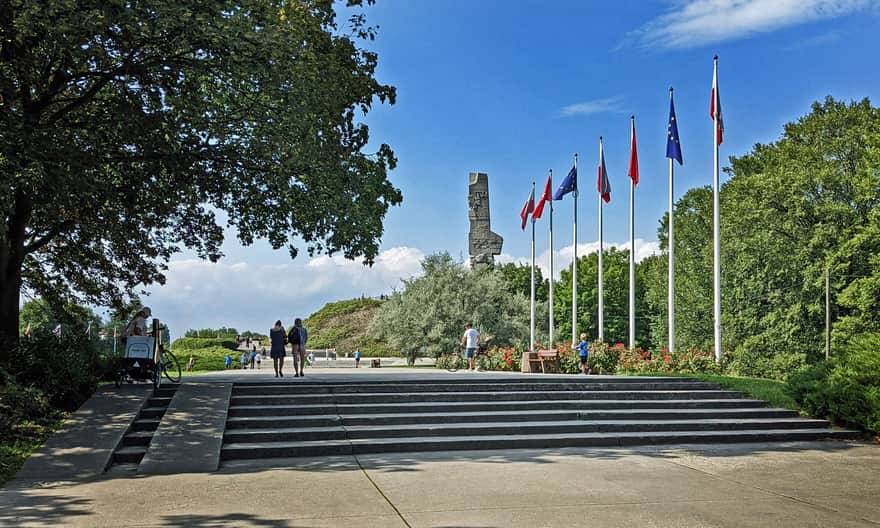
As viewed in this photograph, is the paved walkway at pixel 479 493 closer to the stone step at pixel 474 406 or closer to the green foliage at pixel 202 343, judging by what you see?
the stone step at pixel 474 406

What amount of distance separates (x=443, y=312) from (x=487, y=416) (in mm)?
31914

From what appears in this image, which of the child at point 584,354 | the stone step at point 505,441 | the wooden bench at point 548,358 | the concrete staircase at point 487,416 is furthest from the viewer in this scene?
the wooden bench at point 548,358

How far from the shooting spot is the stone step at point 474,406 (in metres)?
15.3

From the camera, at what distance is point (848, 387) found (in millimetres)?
16062

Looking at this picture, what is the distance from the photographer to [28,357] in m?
16.0

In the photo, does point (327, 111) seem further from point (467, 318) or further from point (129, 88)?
point (467, 318)

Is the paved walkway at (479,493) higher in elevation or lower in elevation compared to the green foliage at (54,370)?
lower

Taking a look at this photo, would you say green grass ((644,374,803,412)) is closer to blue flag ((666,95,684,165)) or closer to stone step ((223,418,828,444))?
stone step ((223,418,828,444))

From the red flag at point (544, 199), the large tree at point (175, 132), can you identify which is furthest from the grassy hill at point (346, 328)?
the large tree at point (175, 132)

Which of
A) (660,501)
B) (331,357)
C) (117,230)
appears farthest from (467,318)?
(660,501)

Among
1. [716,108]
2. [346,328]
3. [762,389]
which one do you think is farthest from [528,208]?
[346,328]

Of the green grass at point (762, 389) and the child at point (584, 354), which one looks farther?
the child at point (584, 354)

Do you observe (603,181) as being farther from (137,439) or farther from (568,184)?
(137,439)

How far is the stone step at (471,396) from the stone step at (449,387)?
0.34 meters
